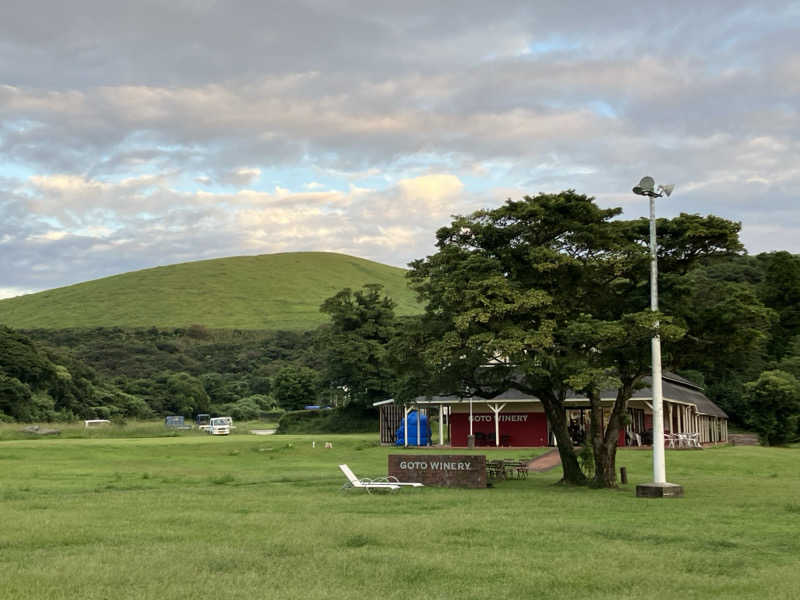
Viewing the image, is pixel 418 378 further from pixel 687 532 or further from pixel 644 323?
pixel 687 532

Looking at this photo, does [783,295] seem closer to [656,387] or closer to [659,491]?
[656,387]

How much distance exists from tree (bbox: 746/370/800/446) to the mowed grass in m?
28.5

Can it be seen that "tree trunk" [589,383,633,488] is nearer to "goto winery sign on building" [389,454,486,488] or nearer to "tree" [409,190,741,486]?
"tree" [409,190,741,486]

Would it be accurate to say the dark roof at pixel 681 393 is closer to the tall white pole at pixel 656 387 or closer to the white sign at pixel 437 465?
the tall white pole at pixel 656 387

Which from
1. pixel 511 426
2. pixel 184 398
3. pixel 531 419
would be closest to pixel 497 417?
pixel 511 426

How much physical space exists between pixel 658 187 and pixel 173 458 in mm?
23018

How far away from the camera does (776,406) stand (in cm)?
5103

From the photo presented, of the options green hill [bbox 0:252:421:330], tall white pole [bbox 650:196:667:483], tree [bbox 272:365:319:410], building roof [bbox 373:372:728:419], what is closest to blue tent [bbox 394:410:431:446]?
building roof [bbox 373:372:728:419]

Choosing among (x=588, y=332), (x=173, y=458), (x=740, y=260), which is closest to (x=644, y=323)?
(x=588, y=332)

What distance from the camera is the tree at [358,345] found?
66750mm

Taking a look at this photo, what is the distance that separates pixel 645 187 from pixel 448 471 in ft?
27.6

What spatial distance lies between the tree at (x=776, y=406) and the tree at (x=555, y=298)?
2933cm

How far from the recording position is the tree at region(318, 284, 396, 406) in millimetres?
66750

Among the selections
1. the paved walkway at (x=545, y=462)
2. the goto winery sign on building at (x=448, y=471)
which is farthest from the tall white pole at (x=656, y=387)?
the paved walkway at (x=545, y=462)
